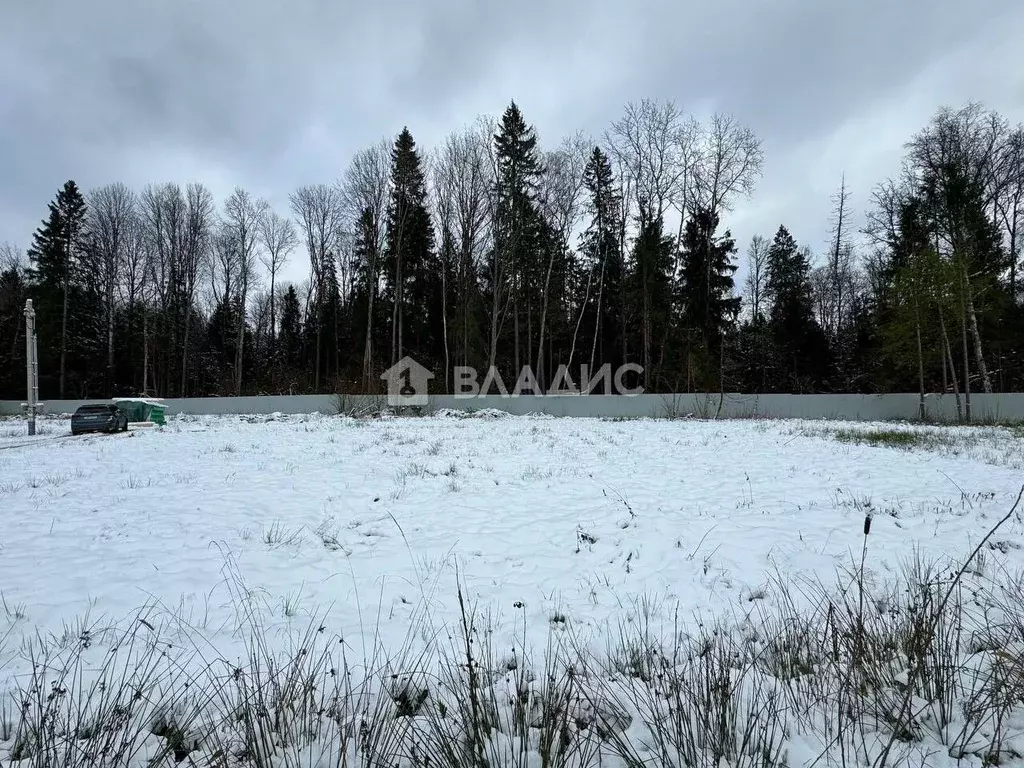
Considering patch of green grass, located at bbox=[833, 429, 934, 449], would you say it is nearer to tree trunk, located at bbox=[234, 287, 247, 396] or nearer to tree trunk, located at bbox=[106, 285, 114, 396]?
tree trunk, located at bbox=[234, 287, 247, 396]

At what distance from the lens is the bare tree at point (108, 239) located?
3469cm

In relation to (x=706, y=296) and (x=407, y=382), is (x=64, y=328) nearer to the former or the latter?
(x=407, y=382)

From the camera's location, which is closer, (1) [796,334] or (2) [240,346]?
(2) [240,346]

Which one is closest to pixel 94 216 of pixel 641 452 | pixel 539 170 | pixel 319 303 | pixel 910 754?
pixel 319 303

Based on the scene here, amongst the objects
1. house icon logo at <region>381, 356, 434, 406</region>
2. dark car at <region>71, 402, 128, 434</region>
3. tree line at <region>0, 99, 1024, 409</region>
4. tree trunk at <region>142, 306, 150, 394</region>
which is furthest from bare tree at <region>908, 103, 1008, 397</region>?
tree trunk at <region>142, 306, 150, 394</region>

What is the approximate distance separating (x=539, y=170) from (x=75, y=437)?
25256mm

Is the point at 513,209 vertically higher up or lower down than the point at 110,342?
higher up

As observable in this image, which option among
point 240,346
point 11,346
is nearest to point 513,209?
point 240,346

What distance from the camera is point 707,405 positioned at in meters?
22.0

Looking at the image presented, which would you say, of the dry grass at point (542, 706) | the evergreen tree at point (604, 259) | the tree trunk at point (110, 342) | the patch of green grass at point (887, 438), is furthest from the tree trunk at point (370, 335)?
the dry grass at point (542, 706)

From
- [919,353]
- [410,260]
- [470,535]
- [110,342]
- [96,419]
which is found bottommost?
[470,535]

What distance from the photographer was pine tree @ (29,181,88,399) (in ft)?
110
